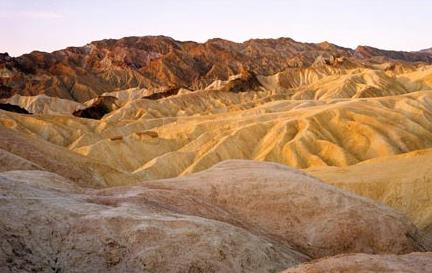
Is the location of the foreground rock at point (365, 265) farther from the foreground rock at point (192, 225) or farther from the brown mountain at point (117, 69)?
the brown mountain at point (117, 69)

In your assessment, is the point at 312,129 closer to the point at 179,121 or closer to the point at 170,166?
the point at 170,166

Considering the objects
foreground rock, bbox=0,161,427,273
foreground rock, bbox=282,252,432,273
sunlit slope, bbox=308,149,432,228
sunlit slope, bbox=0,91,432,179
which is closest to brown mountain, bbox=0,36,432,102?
sunlit slope, bbox=0,91,432,179

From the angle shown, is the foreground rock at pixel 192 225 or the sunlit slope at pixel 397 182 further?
the sunlit slope at pixel 397 182

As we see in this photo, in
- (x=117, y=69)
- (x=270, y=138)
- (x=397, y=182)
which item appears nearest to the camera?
(x=397, y=182)

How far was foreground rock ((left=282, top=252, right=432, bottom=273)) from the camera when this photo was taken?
9.88 meters

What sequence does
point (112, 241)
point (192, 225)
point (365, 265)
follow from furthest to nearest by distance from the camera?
1. point (192, 225)
2. point (112, 241)
3. point (365, 265)

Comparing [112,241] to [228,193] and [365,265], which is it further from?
[228,193]

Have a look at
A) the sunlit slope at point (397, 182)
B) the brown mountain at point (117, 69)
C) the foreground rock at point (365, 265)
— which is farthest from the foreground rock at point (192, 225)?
the brown mountain at point (117, 69)

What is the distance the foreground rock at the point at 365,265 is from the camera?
9.88 m

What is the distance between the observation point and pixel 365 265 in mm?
10023

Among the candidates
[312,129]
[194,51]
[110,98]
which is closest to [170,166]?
[312,129]

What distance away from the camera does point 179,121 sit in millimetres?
81438

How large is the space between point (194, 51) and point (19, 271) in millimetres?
182643

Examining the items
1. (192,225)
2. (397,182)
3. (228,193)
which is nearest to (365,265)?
(192,225)
